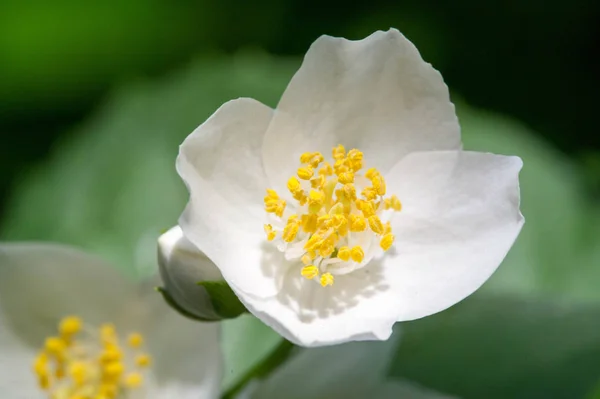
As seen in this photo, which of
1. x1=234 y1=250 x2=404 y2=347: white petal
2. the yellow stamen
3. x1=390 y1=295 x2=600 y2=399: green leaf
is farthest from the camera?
x1=390 y1=295 x2=600 y2=399: green leaf

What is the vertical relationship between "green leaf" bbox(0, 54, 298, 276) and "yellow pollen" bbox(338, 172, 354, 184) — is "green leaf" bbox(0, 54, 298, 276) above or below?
below

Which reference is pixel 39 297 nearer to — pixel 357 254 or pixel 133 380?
pixel 133 380

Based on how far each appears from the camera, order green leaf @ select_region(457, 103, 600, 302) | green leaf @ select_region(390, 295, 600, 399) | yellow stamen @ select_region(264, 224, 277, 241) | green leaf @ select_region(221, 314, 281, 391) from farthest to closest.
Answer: green leaf @ select_region(457, 103, 600, 302) < green leaf @ select_region(221, 314, 281, 391) < green leaf @ select_region(390, 295, 600, 399) < yellow stamen @ select_region(264, 224, 277, 241)

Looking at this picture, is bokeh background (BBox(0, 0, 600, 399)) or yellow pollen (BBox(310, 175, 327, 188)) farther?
bokeh background (BBox(0, 0, 600, 399))

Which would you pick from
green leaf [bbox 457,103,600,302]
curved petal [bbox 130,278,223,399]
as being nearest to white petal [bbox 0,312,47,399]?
curved petal [bbox 130,278,223,399]

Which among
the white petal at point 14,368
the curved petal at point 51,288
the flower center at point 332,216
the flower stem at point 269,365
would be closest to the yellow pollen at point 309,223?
the flower center at point 332,216

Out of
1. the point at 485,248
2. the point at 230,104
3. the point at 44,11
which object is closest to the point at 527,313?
the point at 485,248

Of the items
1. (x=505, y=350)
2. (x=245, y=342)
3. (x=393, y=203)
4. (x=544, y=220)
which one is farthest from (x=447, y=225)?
(x=544, y=220)

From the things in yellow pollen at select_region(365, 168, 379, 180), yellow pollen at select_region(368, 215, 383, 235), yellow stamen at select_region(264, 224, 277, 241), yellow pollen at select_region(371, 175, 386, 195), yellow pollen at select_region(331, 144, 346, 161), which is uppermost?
yellow pollen at select_region(331, 144, 346, 161)

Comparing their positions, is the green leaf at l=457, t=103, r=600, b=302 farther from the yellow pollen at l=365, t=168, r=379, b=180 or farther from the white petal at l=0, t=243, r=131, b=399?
the white petal at l=0, t=243, r=131, b=399
